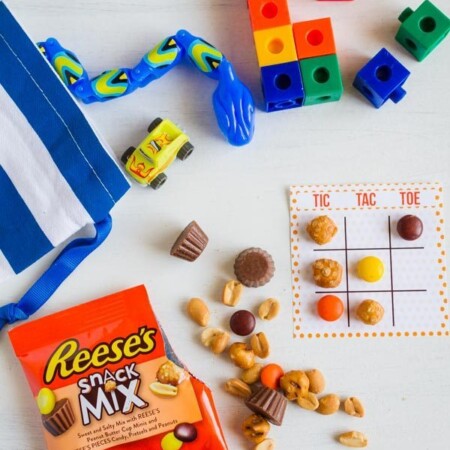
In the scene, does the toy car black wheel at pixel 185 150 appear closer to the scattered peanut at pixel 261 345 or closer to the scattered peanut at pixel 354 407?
the scattered peanut at pixel 261 345

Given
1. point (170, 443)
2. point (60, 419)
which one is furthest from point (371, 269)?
point (60, 419)

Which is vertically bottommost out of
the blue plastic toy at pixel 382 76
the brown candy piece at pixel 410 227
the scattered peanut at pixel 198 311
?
the scattered peanut at pixel 198 311

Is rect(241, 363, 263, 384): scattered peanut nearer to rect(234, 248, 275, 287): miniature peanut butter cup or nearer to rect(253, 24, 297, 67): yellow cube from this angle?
rect(234, 248, 275, 287): miniature peanut butter cup

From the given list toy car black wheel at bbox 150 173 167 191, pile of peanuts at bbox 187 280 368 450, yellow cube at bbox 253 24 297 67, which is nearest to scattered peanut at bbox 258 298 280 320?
pile of peanuts at bbox 187 280 368 450

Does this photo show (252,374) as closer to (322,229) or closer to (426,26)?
(322,229)

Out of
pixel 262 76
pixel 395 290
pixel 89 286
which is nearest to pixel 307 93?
pixel 262 76

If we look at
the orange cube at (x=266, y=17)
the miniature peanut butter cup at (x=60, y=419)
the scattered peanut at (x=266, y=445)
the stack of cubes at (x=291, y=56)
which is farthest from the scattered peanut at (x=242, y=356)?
the orange cube at (x=266, y=17)
